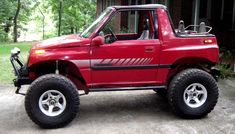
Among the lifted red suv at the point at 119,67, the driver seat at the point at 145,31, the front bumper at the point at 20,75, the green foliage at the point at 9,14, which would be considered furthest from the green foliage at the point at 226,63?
the green foliage at the point at 9,14

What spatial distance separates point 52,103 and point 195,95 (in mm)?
2505

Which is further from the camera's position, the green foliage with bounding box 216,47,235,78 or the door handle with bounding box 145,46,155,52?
the green foliage with bounding box 216,47,235,78

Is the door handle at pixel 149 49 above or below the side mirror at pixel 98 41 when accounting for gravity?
below

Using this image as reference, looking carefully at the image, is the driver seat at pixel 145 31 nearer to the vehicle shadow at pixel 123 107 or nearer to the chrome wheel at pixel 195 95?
the chrome wheel at pixel 195 95

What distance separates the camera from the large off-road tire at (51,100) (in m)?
6.18

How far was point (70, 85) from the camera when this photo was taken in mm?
6258

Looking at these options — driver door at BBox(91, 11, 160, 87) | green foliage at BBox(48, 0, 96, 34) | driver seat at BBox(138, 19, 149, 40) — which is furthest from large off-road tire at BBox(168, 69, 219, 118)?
green foliage at BBox(48, 0, 96, 34)

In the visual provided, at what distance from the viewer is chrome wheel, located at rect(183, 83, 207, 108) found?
265 inches

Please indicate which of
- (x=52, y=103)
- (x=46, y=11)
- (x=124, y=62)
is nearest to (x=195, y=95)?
(x=124, y=62)

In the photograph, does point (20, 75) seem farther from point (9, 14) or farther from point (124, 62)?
point (9, 14)

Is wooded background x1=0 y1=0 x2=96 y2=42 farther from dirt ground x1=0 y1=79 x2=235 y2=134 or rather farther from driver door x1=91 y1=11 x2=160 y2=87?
driver door x1=91 y1=11 x2=160 y2=87

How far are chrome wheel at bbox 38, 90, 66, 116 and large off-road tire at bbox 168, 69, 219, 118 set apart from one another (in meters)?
1.87

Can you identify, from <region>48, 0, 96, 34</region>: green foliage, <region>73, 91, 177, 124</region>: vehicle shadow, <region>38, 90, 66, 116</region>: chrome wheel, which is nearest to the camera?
<region>38, 90, 66, 116</region>: chrome wheel

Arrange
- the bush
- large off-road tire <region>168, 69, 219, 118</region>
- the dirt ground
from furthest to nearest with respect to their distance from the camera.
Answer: the bush → large off-road tire <region>168, 69, 219, 118</region> → the dirt ground
